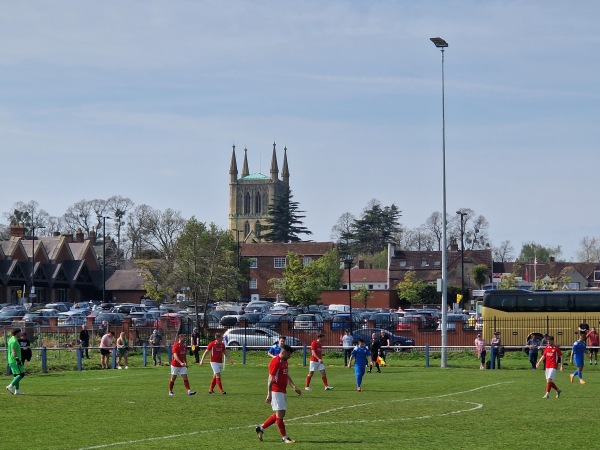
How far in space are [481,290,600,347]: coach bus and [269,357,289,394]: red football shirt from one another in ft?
112

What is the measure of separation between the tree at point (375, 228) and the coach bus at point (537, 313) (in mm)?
99578

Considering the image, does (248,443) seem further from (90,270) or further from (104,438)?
(90,270)

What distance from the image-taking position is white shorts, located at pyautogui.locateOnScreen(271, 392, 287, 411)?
59.7ft

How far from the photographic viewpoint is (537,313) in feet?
181

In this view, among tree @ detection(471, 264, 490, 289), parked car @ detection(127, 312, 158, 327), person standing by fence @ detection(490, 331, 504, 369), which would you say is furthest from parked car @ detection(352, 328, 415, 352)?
tree @ detection(471, 264, 490, 289)

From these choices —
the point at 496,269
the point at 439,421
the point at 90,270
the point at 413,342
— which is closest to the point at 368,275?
the point at 496,269

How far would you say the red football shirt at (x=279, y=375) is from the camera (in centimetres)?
1842

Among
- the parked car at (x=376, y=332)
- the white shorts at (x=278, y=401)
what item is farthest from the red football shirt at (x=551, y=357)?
the parked car at (x=376, y=332)

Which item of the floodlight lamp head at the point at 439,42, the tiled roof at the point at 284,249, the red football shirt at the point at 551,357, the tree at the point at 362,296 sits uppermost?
the floodlight lamp head at the point at 439,42

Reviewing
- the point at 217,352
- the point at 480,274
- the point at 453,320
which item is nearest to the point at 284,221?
the point at 480,274

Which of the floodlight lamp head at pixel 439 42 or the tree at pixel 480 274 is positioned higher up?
the floodlight lamp head at pixel 439 42

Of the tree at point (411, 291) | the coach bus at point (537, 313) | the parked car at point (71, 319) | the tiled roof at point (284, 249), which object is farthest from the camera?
the tiled roof at point (284, 249)

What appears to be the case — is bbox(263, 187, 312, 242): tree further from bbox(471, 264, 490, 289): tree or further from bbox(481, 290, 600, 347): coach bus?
bbox(481, 290, 600, 347): coach bus

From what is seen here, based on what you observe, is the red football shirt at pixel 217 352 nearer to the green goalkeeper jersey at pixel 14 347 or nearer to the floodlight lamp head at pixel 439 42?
the green goalkeeper jersey at pixel 14 347
